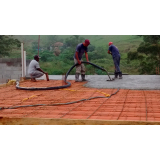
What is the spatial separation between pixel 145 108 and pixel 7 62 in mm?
5549

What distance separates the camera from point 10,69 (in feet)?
24.2

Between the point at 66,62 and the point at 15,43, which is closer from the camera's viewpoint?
the point at 15,43

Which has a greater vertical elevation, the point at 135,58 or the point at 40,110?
the point at 135,58

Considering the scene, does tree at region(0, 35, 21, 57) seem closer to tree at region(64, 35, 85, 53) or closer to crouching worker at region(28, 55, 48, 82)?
tree at region(64, 35, 85, 53)

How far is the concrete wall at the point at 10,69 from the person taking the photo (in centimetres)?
736

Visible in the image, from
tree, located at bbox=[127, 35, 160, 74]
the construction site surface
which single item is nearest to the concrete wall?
the construction site surface

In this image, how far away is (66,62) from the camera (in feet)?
35.8

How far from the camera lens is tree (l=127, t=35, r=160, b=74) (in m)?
9.92

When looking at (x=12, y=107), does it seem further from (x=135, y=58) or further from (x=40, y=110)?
(x=135, y=58)

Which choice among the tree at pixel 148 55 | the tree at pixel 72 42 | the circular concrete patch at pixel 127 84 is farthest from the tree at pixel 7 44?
the circular concrete patch at pixel 127 84

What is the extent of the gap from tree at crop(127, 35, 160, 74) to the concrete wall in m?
5.12

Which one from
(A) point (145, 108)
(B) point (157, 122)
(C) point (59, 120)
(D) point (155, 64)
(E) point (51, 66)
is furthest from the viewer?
(E) point (51, 66)

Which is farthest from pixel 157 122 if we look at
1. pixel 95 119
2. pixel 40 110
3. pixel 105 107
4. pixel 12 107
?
pixel 12 107

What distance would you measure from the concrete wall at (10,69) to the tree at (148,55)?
5120mm
